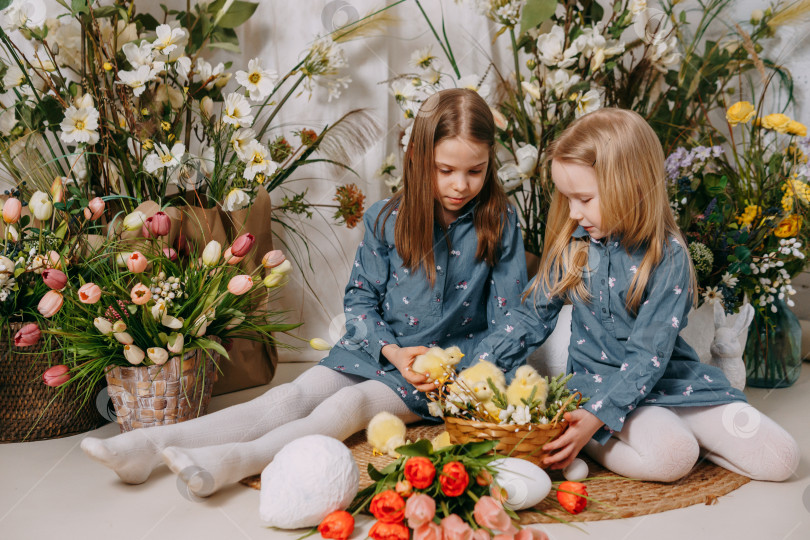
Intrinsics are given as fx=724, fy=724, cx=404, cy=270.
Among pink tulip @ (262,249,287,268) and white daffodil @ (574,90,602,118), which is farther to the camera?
white daffodil @ (574,90,602,118)

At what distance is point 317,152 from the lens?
2.04 m

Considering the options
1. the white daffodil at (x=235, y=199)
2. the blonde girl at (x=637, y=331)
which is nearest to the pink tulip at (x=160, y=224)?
the white daffodil at (x=235, y=199)

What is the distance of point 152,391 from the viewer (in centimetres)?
139

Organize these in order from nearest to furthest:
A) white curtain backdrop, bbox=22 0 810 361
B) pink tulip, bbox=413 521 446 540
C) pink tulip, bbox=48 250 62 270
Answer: pink tulip, bbox=413 521 446 540
pink tulip, bbox=48 250 62 270
white curtain backdrop, bbox=22 0 810 361

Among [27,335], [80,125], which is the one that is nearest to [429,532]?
[27,335]

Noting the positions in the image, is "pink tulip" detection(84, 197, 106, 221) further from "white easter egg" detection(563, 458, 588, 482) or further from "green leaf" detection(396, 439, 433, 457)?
"white easter egg" detection(563, 458, 588, 482)

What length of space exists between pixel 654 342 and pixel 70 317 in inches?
42.3

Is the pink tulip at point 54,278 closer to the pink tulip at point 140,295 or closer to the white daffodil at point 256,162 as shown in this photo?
the pink tulip at point 140,295

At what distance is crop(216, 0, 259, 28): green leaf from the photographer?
182 centimetres

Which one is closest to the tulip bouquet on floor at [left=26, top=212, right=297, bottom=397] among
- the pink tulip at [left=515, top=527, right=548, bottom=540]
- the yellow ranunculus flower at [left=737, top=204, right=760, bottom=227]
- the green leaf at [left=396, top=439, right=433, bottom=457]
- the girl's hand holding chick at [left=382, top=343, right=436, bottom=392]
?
the girl's hand holding chick at [left=382, top=343, right=436, bottom=392]

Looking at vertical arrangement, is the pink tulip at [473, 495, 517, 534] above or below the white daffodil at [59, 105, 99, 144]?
below

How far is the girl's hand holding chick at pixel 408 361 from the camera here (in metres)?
1.39

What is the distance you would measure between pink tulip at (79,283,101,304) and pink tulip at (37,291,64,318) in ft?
0.17

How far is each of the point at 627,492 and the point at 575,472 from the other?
9 centimetres
